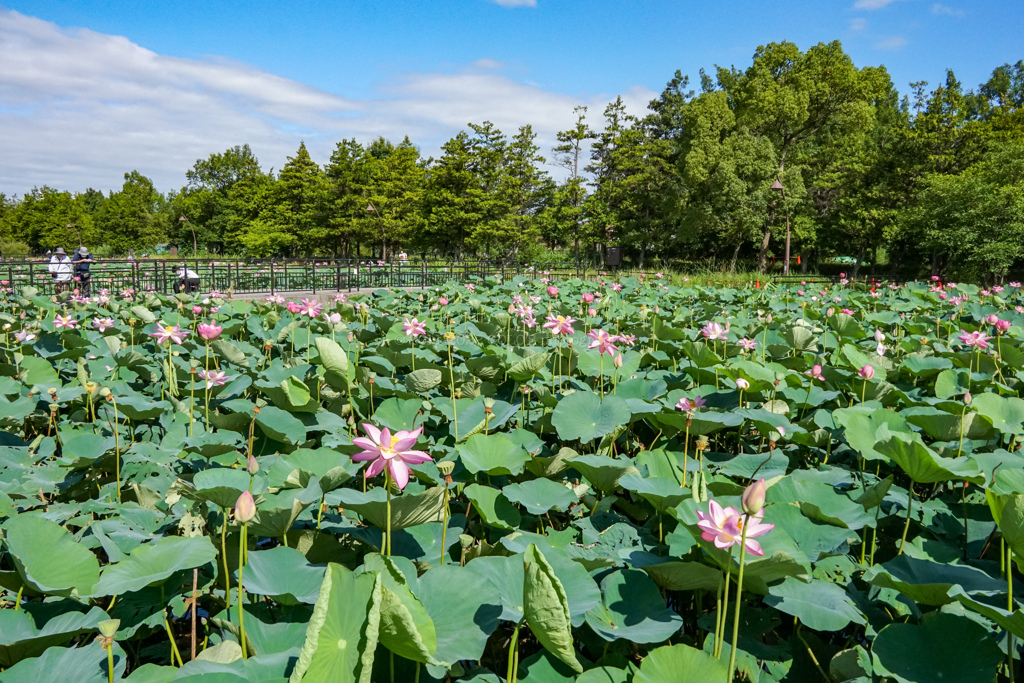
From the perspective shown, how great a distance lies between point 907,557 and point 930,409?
1.24 m

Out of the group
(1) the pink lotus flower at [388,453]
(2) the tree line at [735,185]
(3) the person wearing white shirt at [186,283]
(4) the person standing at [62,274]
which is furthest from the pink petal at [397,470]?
(2) the tree line at [735,185]

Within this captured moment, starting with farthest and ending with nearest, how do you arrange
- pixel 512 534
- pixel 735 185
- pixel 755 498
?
pixel 735 185 → pixel 512 534 → pixel 755 498

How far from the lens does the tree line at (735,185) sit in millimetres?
19047

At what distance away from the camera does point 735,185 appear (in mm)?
23547

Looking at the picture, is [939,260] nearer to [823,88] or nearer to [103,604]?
[823,88]

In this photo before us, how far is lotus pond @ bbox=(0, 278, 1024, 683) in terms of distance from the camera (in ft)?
3.07

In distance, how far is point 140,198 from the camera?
48531 millimetres

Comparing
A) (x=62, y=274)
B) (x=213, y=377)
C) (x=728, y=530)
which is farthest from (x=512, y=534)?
(x=62, y=274)

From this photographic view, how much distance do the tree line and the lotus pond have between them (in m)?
18.0

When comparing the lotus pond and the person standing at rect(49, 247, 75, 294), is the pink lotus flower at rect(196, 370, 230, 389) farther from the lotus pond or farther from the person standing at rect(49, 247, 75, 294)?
the person standing at rect(49, 247, 75, 294)

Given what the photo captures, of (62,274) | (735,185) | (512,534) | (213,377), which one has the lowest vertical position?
(512,534)

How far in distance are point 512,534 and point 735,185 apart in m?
24.6

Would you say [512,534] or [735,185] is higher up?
[735,185]

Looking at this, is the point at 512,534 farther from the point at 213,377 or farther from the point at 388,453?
the point at 213,377
